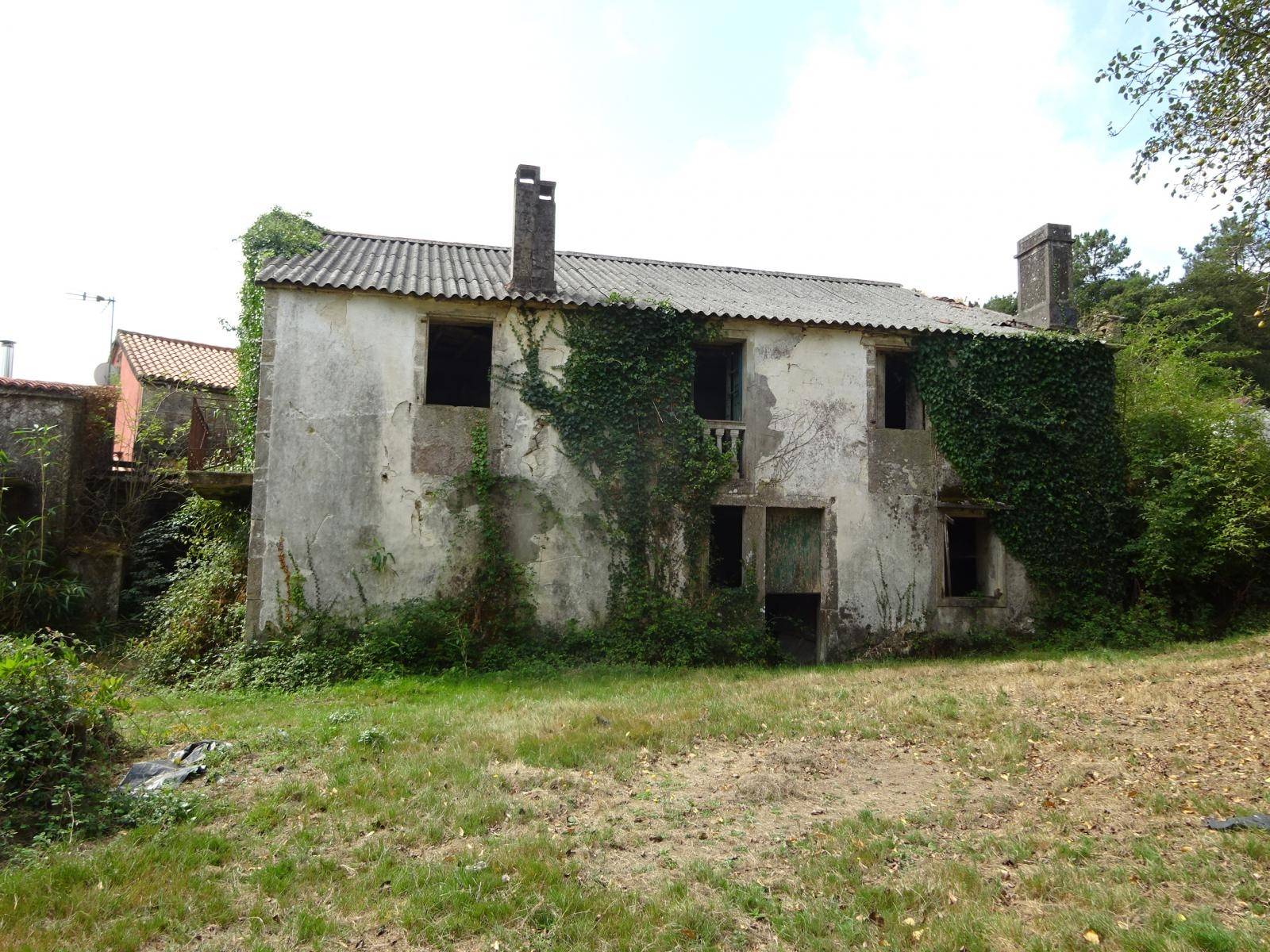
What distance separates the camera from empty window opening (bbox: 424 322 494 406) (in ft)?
44.8

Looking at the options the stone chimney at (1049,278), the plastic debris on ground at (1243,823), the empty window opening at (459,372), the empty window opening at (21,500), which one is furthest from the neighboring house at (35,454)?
the stone chimney at (1049,278)

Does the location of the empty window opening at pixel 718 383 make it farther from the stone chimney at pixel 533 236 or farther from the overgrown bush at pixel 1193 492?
the overgrown bush at pixel 1193 492

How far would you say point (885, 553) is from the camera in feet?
39.7

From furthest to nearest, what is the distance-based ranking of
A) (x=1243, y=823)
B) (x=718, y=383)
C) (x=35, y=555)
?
1. (x=718, y=383)
2. (x=35, y=555)
3. (x=1243, y=823)

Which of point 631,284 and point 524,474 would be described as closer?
point 524,474

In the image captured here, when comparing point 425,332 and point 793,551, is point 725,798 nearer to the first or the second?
point 793,551

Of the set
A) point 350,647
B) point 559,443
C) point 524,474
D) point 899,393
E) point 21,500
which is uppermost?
point 899,393

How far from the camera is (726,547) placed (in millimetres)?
13539

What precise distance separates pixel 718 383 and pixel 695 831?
10.0 m

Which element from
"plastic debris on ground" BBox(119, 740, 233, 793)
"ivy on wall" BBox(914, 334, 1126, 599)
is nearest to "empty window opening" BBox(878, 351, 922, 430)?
"ivy on wall" BBox(914, 334, 1126, 599)

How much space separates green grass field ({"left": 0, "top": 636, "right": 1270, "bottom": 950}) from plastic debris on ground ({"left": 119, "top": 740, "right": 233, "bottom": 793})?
153 mm

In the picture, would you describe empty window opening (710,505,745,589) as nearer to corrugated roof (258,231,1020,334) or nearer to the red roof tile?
corrugated roof (258,231,1020,334)

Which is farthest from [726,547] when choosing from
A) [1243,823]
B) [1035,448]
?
[1243,823]

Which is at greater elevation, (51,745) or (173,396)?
(173,396)
